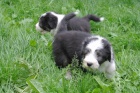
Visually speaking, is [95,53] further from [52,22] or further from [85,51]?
[52,22]

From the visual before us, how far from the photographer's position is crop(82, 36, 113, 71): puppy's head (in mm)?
4047

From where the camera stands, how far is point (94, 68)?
4.12m

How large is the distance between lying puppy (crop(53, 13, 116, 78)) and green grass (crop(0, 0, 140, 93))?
5.2 inches

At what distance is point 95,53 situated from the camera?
13.7 feet

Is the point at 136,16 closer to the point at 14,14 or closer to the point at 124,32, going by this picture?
the point at 124,32

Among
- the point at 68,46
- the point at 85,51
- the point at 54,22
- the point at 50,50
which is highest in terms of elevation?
the point at 85,51

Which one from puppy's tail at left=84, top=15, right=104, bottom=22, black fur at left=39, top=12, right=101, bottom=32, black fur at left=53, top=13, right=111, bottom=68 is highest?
black fur at left=53, top=13, right=111, bottom=68

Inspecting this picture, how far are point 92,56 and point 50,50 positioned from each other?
3.74ft

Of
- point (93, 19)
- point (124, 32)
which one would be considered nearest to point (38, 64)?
point (93, 19)

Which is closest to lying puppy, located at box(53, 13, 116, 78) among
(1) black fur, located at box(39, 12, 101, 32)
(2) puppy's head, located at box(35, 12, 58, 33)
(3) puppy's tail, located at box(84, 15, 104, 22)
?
(1) black fur, located at box(39, 12, 101, 32)

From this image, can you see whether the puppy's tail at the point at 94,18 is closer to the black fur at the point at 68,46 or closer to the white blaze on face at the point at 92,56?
the black fur at the point at 68,46

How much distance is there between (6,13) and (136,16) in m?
2.57

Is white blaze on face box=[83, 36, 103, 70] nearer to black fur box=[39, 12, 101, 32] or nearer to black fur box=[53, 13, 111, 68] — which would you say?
black fur box=[53, 13, 111, 68]

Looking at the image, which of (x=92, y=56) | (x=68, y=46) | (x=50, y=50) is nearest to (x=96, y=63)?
(x=92, y=56)
